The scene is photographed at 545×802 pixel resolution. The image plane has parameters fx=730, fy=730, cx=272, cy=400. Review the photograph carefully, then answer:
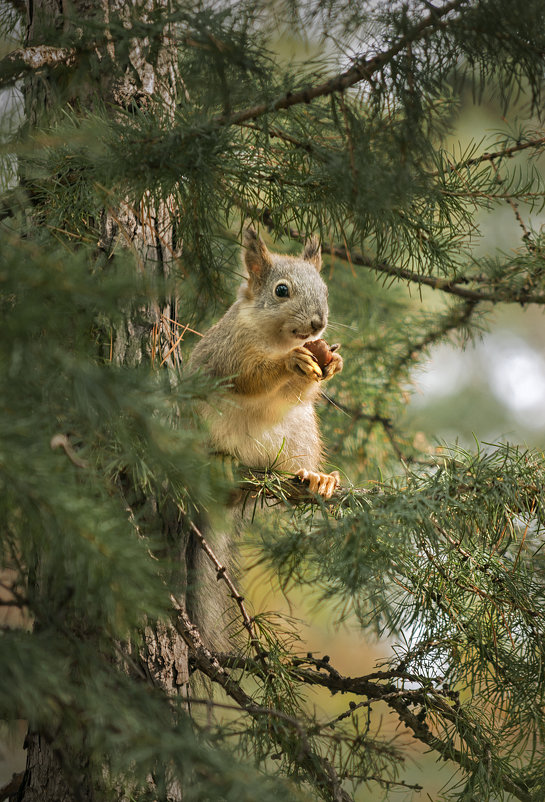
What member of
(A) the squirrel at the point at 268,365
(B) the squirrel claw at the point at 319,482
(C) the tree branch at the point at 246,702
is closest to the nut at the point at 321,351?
(A) the squirrel at the point at 268,365

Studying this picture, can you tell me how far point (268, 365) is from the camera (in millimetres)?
1747

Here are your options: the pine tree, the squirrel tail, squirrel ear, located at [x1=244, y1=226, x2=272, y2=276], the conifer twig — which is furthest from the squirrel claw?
the conifer twig

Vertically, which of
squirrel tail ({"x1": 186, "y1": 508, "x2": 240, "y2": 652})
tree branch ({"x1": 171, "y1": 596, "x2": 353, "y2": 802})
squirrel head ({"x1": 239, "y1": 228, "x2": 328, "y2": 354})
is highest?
squirrel head ({"x1": 239, "y1": 228, "x2": 328, "y2": 354})

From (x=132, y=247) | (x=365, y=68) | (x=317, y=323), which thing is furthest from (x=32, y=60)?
(x=317, y=323)

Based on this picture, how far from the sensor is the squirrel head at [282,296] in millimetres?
1650

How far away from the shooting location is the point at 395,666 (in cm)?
125

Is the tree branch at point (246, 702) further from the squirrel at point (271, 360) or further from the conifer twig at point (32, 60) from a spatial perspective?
the conifer twig at point (32, 60)

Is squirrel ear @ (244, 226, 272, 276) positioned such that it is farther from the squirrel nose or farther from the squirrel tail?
the squirrel tail

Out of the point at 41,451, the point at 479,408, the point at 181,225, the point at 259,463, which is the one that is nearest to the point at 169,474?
the point at 41,451

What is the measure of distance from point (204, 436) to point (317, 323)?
3.03ft

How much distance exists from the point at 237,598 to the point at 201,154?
69 centimetres

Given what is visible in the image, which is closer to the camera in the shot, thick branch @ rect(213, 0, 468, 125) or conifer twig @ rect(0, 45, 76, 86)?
thick branch @ rect(213, 0, 468, 125)

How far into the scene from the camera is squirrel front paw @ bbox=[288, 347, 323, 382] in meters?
1.60

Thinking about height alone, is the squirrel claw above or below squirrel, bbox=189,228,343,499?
below
